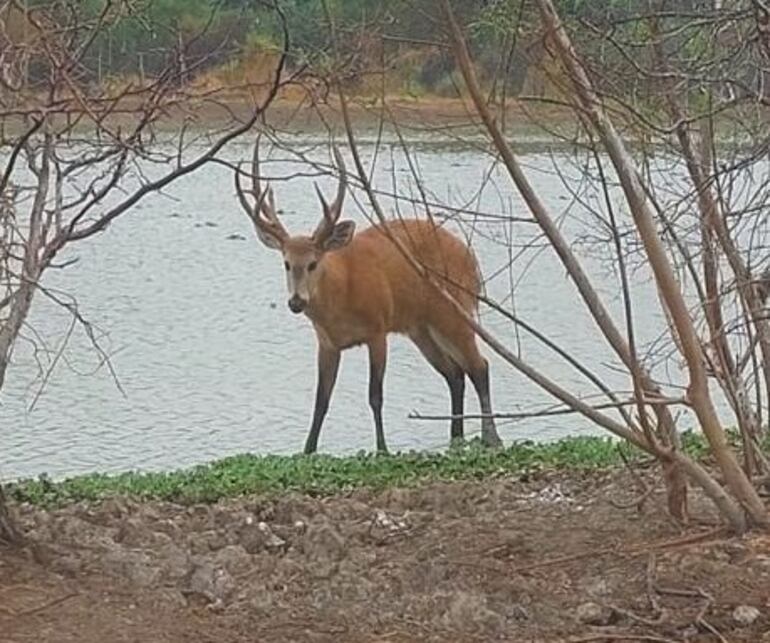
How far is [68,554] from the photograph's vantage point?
497 cm

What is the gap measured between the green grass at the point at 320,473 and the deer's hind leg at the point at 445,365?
6.94ft

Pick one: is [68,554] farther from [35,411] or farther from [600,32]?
[35,411]

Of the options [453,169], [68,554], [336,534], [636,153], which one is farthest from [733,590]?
[453,169]

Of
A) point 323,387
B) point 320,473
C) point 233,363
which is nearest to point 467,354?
point 323,387

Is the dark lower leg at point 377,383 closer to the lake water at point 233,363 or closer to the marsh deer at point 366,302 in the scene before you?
the marsh deer at point 366,302

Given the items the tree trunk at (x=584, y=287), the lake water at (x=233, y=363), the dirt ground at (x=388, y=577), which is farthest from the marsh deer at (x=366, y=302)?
the tree trunk at (x=584, y=287)

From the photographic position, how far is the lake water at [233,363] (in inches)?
354

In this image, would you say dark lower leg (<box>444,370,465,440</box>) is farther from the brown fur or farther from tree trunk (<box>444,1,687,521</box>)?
tree trunk (<box>444,1,687,521</box>)

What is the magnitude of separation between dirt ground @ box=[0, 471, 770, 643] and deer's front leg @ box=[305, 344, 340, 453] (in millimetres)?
3106

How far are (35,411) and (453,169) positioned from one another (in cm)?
A: 788

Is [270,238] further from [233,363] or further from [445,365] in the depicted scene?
[233,363]

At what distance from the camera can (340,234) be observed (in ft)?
31.9

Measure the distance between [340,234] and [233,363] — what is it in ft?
6.21

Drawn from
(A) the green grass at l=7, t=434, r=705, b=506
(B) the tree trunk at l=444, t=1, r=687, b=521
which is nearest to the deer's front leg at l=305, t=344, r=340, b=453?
(A) the green grass at l=7, t=434, r=705, b=506
